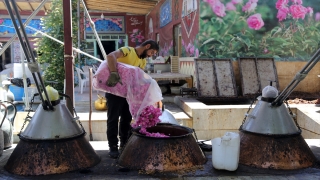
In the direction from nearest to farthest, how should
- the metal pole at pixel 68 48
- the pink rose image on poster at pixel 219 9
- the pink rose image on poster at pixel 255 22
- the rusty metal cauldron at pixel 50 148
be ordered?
1. the rusty metal cauldron at pixel 50 148
2. the metal pole at pixel 68 48
3. the pink rose image on poster at pixel 219 9
4. the pink rose image on poster at pixel 255 22

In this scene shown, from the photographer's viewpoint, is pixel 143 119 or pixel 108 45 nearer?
pixel 143 119

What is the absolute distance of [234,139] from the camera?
3561mm

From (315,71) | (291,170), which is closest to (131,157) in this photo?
(291,170)

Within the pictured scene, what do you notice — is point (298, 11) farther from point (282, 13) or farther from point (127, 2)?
point (127, 2)

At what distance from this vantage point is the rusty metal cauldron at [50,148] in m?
3.54

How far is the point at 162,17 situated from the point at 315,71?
784cm

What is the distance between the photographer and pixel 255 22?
9.15 meters

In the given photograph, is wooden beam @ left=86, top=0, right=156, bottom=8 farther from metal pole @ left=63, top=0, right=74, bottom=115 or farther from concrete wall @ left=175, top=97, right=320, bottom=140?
metal pole @ left=63, top=0, right=74, bottom=115

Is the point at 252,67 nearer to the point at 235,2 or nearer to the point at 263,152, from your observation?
the point at 235,2

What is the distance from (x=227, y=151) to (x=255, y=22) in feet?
20.9

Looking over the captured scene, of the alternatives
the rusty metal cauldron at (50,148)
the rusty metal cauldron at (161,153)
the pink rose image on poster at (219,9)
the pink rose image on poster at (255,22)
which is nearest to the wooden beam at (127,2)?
the pink rose image on poster at (219,9)

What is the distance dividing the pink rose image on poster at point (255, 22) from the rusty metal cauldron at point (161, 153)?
6097mm

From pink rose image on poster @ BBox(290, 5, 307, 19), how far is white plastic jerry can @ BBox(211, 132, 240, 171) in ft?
22.5

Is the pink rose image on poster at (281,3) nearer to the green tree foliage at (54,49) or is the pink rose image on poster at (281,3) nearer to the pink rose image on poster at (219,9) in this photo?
the pink rose image on poster at (219,9)
